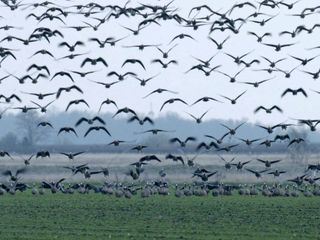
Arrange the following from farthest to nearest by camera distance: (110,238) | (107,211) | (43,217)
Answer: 1. (107,211)
2. (43,217)
3. (110,238)

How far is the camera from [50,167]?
345 ft

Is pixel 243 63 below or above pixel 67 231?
Result: above

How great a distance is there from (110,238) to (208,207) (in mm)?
15845

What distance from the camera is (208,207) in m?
54.6

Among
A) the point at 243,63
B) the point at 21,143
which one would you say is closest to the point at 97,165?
the point at 21,143

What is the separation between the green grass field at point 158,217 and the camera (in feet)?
134

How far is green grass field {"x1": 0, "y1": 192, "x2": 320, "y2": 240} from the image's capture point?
4081 centimetres

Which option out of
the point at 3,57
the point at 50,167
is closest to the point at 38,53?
the point at 3,57

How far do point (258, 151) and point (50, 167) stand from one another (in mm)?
36586

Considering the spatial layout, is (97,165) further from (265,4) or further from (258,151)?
(265,4)

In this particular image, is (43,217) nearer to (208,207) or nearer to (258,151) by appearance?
(208,207)

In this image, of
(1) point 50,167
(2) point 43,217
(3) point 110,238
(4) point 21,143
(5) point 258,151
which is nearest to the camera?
(3) point 110,238

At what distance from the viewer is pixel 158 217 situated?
4784 cm

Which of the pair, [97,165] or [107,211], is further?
[97,165]
